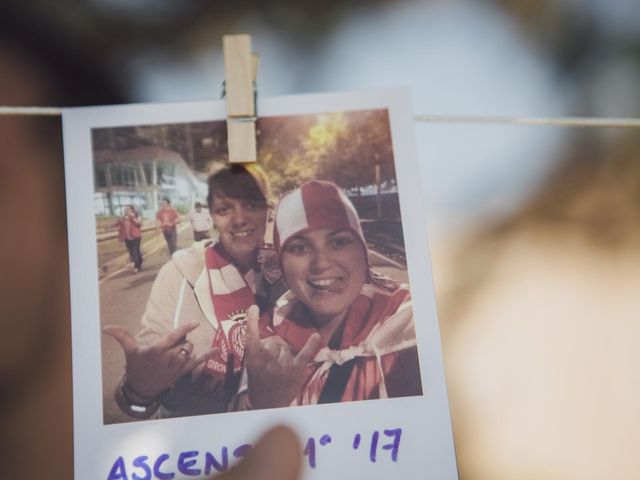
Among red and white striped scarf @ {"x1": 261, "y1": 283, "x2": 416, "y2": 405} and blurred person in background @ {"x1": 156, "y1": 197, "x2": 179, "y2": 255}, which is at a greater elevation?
blurred person in background @ {"x1": 156, "y1": 197, "x2": 179, "y2": 255}

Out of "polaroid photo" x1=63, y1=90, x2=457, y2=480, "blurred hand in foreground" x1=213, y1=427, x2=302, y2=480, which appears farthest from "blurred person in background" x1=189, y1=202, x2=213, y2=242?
"blurred hand in foreground" x1=213, y1=427, x2=302, y2=480

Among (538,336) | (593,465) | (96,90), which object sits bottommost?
(593,465)

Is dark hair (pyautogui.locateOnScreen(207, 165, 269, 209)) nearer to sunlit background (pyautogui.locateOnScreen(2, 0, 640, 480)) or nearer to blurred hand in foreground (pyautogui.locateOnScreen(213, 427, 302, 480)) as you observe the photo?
sunlit background (pyautogui.locateOnScreen(2, 0, 640, 480))

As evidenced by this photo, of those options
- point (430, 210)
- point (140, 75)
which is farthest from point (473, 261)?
point (140, 75)

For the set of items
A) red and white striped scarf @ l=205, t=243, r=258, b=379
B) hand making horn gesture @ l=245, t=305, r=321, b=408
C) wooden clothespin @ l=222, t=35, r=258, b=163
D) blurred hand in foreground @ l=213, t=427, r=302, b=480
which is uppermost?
wooden clothespin @ l=222, t=35, r=258, b=163

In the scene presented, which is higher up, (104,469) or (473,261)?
(473,261)

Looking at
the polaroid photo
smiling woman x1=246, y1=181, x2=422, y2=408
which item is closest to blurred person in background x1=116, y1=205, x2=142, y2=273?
the polaroid photo

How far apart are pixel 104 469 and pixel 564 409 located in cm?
35

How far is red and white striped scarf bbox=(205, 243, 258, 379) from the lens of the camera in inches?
16.9

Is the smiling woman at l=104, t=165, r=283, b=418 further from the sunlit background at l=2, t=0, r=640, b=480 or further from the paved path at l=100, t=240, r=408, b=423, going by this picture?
the sunlit background at l=2, t=0, r=640, b=480

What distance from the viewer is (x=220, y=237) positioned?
0.45 meters

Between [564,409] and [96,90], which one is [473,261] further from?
[96,90]

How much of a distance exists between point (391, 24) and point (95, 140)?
0.27m

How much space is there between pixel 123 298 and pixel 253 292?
0.10m
